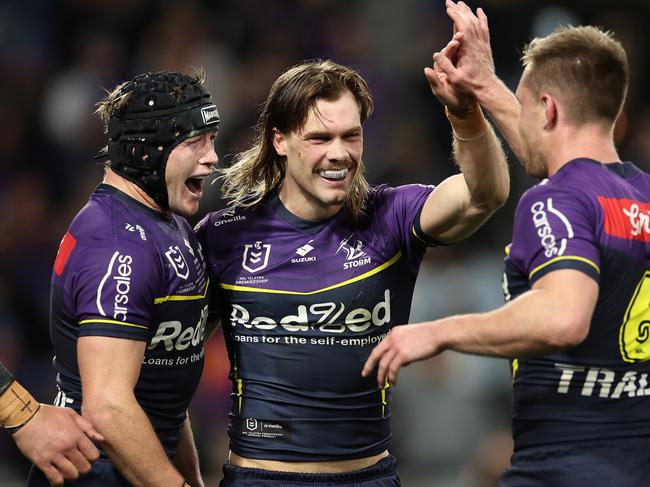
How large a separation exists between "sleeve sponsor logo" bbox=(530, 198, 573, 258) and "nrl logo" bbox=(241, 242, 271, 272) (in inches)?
63.2

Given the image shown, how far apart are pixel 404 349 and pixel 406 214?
1.37 metres

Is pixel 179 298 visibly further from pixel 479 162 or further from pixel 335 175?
pixel 479 162

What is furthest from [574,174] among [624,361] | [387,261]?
[387,261]

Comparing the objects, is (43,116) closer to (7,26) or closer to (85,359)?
(7,26)

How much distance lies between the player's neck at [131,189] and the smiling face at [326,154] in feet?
2.33

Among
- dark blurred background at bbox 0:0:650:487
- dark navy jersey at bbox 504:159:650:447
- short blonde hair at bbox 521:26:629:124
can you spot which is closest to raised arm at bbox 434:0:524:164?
short blonde hair at bbox 521:26:629:124

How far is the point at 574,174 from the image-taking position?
3.85m

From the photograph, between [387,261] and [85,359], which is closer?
[85,359]

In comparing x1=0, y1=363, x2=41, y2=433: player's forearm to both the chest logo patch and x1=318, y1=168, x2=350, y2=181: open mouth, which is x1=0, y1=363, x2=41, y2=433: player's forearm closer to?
the chest logo patch

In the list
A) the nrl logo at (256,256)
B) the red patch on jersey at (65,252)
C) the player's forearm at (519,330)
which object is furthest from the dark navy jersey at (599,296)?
the red patch on jersey at (65,252)

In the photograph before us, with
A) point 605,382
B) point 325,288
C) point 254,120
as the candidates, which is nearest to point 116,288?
point 325,288

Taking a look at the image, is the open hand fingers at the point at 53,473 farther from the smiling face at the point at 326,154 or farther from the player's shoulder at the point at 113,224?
the smiling face at the point at 326,154

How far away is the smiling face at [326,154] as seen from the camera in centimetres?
496

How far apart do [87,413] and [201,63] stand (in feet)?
20.3
